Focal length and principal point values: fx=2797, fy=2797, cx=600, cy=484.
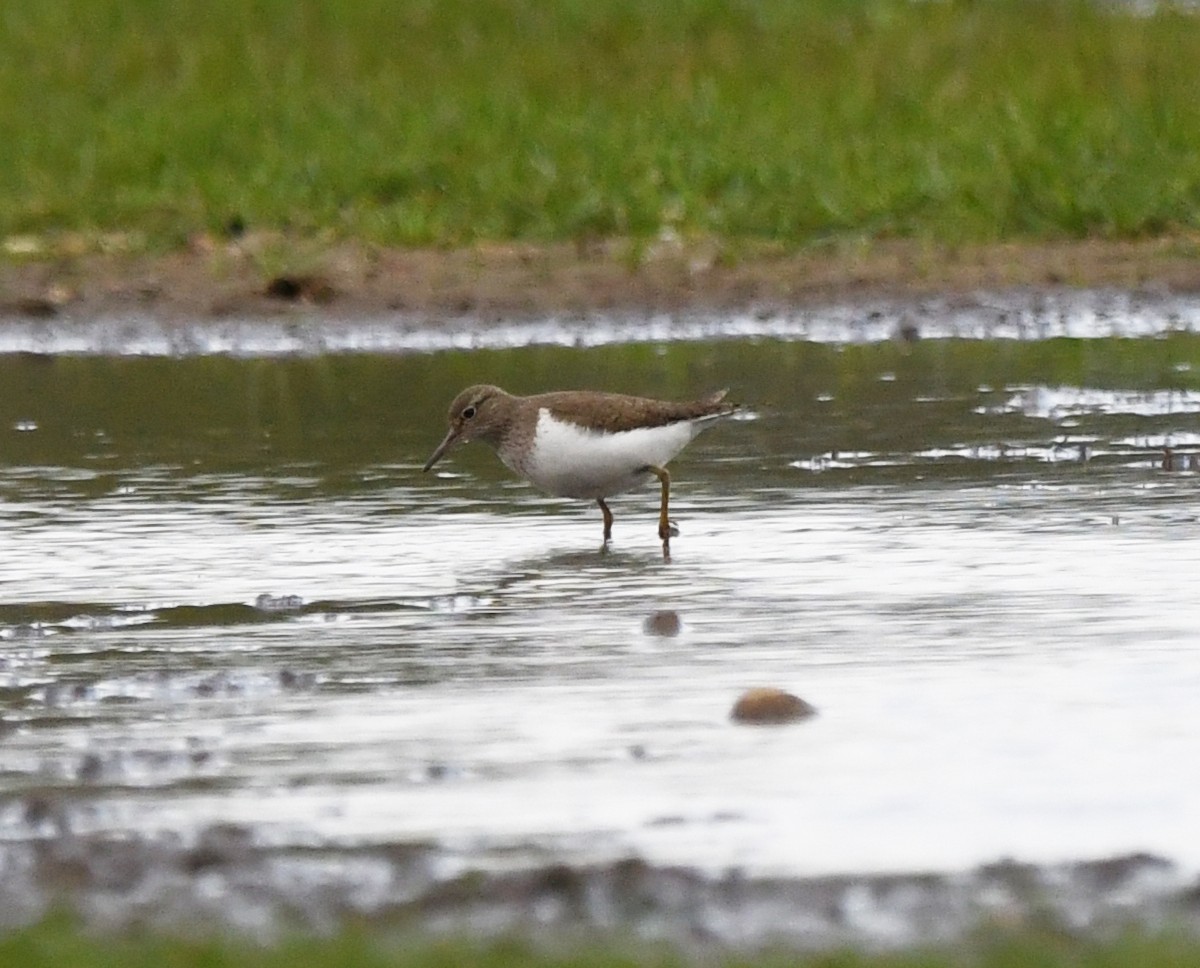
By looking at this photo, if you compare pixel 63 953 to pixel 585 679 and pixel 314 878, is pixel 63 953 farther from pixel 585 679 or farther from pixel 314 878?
pixel 585 679

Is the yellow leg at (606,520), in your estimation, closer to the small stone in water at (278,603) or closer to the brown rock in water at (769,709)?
the small stone in water at (278,603)

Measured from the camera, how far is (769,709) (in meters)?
5.89

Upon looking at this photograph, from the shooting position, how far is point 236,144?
1777 centimetres

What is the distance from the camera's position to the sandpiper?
8.77m

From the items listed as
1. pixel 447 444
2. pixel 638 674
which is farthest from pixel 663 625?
pixel 447 444

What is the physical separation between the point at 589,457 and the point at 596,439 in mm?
65

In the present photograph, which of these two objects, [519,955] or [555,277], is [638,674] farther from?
[555,277]

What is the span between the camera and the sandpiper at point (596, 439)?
877 cm

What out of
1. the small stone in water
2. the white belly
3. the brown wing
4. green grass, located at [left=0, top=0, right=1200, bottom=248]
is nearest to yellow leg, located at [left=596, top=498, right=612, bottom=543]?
the white belly

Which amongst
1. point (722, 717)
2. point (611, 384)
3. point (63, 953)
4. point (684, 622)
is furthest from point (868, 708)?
point (611, 384)

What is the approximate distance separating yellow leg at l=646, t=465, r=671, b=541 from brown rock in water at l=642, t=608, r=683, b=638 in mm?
1633

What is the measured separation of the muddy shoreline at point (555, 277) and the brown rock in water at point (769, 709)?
29.5 ft

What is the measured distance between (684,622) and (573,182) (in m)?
9.73

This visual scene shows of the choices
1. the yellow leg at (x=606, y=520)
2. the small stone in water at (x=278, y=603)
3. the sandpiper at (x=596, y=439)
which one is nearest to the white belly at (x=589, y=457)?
the sandpiper at (x=596, y=439)
